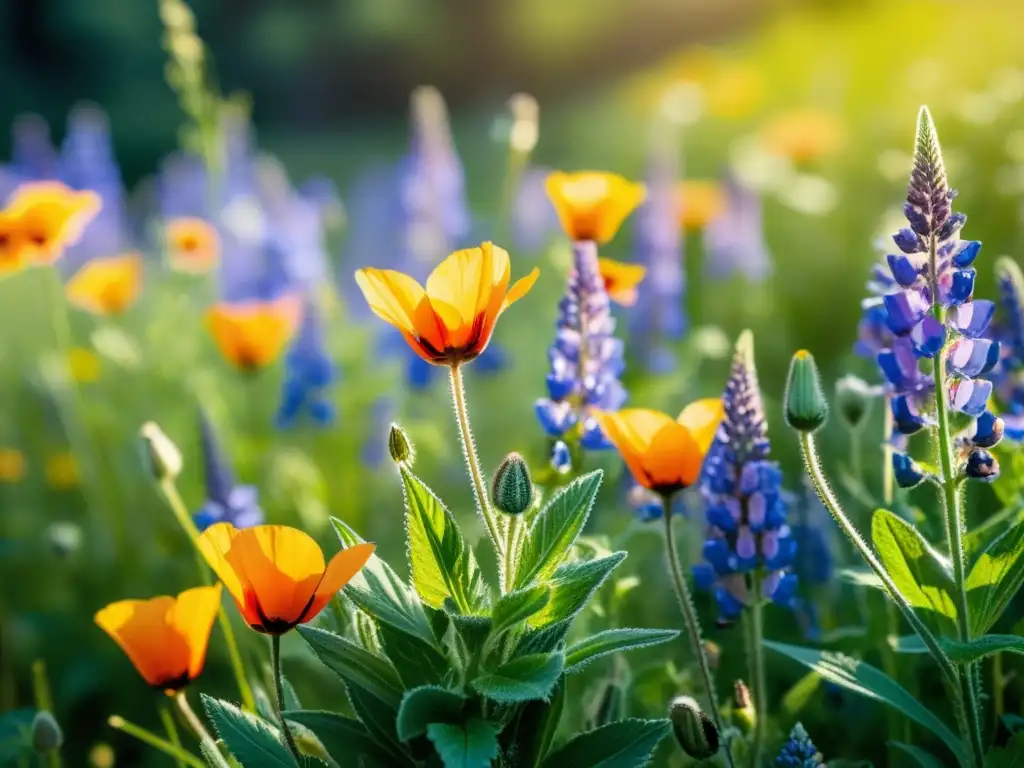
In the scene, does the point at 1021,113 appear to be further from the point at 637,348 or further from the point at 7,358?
the point at 7,358

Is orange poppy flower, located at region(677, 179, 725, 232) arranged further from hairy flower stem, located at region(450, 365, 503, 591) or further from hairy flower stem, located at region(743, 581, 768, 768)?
hairy flower stem, located at region(450, 365, 503, 591)

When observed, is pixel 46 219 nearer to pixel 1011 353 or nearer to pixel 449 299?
pixel 449 299

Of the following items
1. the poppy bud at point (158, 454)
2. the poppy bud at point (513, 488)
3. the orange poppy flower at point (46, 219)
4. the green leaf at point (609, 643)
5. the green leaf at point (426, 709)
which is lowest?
the green leaf at point (426, 709)

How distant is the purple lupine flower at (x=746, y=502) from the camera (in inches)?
56.5

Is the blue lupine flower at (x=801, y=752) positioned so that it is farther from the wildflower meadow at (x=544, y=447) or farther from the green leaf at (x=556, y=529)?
the green leaf at (x=556, y=529)

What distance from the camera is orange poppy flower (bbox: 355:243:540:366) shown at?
1231 mm

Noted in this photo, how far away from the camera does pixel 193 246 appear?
2918mm

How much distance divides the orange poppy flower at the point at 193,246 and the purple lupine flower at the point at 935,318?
204 cm

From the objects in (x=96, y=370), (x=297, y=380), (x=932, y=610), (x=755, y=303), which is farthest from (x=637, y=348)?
(x=932, y=610)

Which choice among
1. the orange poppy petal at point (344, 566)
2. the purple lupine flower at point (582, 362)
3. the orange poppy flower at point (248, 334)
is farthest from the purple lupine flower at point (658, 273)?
the orange poppy petal at point (344, 566)

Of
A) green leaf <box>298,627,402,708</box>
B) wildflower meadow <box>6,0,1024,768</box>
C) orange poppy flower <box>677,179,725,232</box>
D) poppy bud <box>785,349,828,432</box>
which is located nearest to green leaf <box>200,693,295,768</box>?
wildflower meadow <box>6,0,1024,768</box>

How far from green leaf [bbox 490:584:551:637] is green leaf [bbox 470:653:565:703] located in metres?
0.04

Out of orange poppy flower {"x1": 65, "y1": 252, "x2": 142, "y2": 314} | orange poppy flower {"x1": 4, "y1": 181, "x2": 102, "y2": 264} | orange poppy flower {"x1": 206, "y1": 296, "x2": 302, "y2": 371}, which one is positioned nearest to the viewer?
orange poppy flower {"x1": 4, "y1": 181, "x2": 102, "y2": 264}

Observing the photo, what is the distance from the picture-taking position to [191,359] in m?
3.71
